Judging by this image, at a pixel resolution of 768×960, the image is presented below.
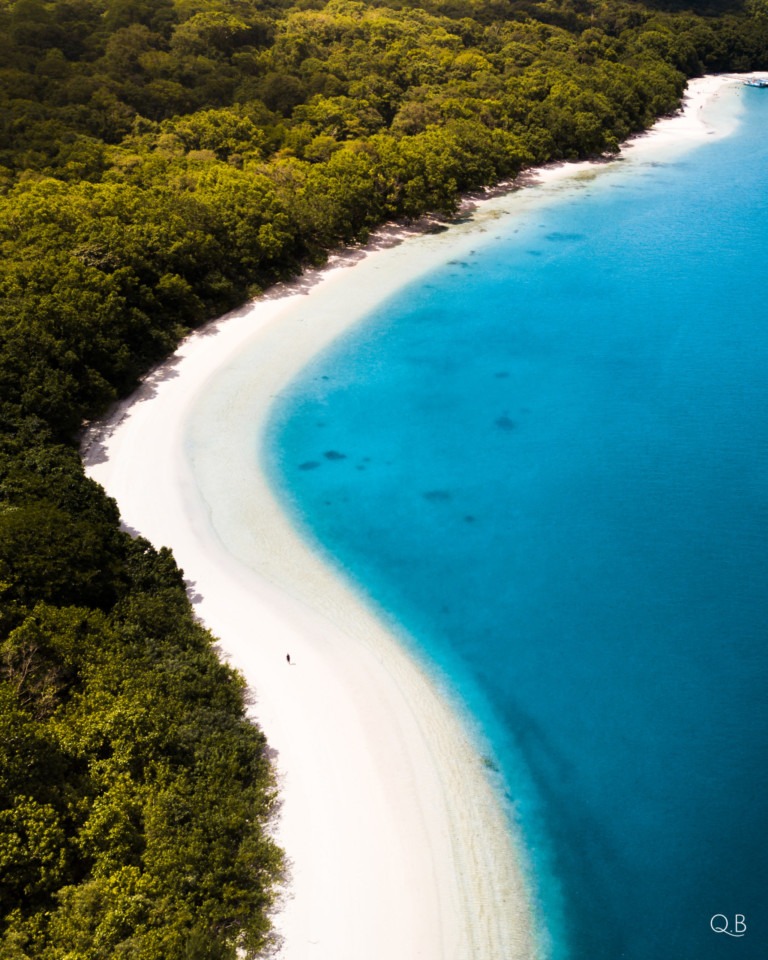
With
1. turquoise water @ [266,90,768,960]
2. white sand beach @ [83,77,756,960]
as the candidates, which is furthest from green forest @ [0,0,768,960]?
turquoise water @ [266,90,768,960]

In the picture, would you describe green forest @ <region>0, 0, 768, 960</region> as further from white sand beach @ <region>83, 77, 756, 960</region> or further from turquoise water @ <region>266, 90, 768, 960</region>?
turquoise water @ <region>266, 90, 768, 960</region>

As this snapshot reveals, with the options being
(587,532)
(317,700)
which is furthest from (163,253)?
(317,700)

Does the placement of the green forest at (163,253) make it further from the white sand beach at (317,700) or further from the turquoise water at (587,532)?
the turquoise water at (587,532)

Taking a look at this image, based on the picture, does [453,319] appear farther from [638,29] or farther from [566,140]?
A: [638,29]

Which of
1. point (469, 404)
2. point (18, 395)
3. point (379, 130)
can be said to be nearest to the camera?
point (18, 395)

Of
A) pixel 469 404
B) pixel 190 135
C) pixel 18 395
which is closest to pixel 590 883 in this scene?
pixel 469 404
